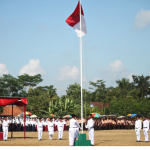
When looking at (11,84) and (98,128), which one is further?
(11,84)

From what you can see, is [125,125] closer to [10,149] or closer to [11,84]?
[10,149]

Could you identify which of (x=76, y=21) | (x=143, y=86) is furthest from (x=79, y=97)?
(x=76, y=21)

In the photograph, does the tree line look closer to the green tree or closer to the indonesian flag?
the green tree

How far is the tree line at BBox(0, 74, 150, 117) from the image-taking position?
2152 inches

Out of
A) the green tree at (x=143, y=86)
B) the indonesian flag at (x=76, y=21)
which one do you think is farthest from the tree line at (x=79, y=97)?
the indonesian flag at (x=76, y=21)

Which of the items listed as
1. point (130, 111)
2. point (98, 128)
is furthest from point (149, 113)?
point (98, 128)

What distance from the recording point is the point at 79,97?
69812 millimetres

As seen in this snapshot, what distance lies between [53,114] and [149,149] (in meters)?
43.1

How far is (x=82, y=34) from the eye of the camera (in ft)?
55.1

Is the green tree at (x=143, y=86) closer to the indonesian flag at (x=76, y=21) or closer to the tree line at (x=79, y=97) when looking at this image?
the tree line at (x=79, y=97)

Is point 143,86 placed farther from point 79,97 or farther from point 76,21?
point 76,21

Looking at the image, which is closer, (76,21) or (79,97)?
(76,21)

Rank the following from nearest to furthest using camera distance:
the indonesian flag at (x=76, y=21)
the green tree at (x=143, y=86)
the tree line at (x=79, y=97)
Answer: the indonesian flag at (x=76, y=21), the tree line at (x=79, y=97), the green tree at (x=143, y=86)

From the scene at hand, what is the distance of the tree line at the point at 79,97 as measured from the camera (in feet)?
179
